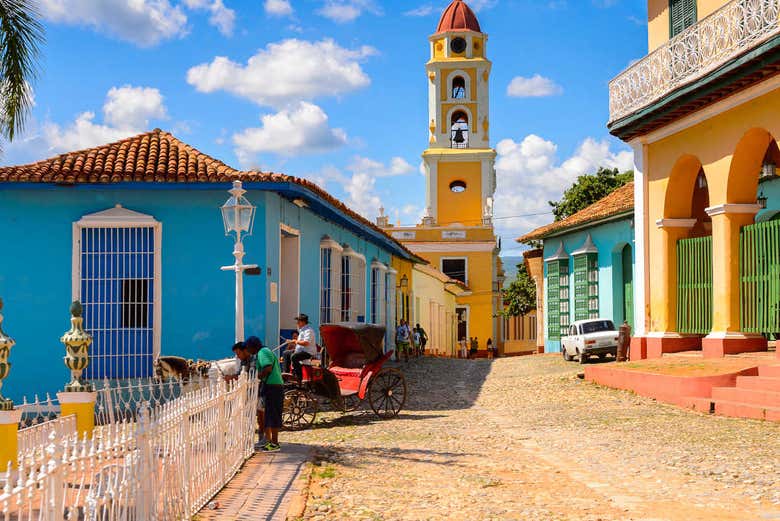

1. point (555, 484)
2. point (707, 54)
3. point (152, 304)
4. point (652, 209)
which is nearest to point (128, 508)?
point (555, 484)

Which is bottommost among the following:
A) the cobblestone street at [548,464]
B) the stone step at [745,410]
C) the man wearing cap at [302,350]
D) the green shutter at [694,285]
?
the cobblestone street at [548,464]

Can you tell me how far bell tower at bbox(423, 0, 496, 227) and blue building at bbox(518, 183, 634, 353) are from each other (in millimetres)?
18078

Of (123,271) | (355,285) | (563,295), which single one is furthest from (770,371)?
(563,295)

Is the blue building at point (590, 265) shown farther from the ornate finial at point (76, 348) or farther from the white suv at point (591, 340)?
the ornate finial at point (76, 348)

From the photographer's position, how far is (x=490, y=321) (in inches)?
1929

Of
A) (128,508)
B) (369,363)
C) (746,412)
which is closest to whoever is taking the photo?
(128,508)

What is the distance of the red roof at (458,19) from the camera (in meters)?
48.0

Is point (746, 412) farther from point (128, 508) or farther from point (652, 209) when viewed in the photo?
point (128, 508)

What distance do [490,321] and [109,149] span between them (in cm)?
3568

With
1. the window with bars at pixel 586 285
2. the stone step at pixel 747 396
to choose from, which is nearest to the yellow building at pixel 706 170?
the stone step at pixel 747 396

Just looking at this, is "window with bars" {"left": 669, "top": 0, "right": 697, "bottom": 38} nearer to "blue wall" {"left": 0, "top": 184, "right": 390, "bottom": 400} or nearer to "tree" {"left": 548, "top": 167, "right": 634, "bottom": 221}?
"blue wall" {"left": 0, "top": 184, "right": 390, "bottom": 400}

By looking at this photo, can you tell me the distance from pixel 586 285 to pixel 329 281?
10.1 m

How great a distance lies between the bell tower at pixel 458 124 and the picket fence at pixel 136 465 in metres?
40.0

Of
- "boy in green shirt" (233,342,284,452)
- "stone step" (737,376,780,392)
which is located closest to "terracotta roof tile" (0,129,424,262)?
"boy in green shirt" (233,342,284,452)
